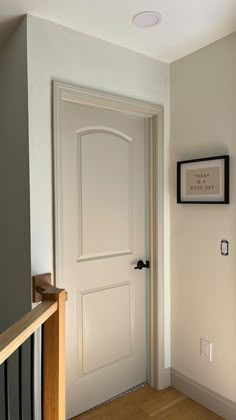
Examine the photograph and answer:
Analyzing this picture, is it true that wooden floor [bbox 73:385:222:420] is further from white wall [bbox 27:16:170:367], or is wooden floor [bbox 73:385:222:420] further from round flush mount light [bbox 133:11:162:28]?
round flush mount light [bbox 133:11:162:28]

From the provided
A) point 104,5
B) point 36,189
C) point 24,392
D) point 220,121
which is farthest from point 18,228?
point 220,121

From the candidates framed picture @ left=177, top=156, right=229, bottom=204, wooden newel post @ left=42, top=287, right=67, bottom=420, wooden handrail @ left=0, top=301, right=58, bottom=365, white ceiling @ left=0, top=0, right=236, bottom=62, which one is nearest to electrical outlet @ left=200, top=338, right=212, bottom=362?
framed picture @ left=177, top=156, right=229, bottom=204

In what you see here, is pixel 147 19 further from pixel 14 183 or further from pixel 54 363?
pixel 54 363

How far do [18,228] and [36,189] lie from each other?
0.95ft

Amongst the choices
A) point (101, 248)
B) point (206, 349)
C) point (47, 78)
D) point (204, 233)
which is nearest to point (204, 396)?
point (206, 349)

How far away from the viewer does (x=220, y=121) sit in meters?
2.12

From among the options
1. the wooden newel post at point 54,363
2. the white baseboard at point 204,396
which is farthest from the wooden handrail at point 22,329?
the white baseboard at point 204,396

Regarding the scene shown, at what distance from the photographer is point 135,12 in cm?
177

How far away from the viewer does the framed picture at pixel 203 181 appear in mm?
2094

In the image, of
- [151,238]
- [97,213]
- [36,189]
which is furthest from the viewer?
[151,238]

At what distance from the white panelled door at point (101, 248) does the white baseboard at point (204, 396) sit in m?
0.27

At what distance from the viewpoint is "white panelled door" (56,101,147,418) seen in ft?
6.97

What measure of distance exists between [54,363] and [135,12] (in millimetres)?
1815

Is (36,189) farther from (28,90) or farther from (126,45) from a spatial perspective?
(126,45)
